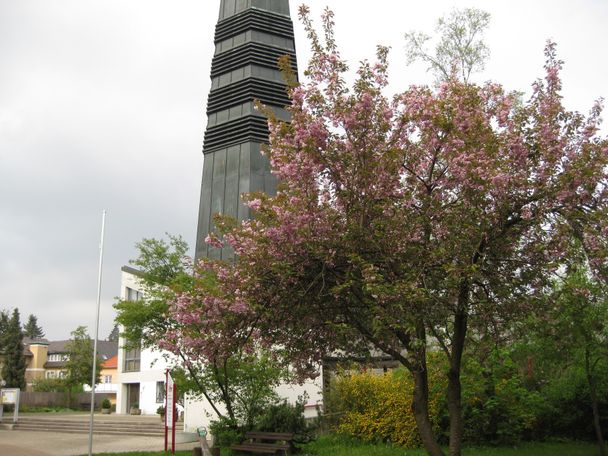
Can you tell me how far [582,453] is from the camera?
48.3 feet

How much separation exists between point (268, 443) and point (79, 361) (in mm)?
42155

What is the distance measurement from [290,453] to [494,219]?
1001 cm

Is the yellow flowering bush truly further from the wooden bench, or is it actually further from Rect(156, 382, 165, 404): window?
Rect(156, 382, 165, 404): window

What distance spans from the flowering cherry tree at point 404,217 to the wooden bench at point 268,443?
23.1ft

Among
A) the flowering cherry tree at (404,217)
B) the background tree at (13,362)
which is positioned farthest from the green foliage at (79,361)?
the flowering cherry tree at (404,217)

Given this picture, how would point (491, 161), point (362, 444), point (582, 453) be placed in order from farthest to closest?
point (362, 444) → point (582, 453) → point (491, 161)

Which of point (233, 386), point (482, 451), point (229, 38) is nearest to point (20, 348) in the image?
point (229, 38)

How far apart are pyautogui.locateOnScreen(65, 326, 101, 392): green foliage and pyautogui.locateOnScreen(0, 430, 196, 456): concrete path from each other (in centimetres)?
2745

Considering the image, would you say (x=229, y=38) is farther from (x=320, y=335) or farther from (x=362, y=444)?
(x=320, y=335)

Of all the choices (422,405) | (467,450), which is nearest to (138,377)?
(467,450)

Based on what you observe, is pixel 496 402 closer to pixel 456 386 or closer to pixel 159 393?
pixel 456 386

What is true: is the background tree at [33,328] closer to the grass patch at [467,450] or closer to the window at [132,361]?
the window at [132,361]

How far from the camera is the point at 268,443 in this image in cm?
1605

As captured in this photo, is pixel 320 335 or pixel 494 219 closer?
pixel 494 219
